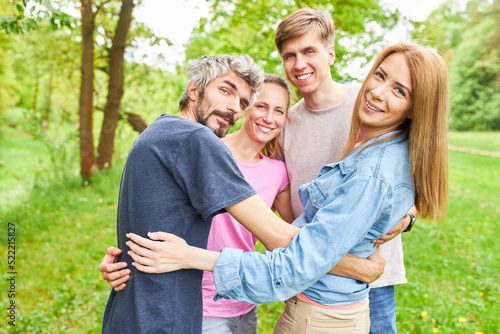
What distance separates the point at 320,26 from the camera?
2.66 meters

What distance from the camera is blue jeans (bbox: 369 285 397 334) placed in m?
2.41

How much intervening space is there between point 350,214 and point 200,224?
0.63 metres

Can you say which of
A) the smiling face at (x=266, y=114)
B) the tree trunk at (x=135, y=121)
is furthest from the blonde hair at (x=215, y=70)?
the tree trunk at (x=135, y=121)

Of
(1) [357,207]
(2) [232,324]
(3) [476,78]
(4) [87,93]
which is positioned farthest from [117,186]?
(3) [476,78]

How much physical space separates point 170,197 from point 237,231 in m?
0.79

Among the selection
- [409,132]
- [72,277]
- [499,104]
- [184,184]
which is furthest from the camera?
[499,104]

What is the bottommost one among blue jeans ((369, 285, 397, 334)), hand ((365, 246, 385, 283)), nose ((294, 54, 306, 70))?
blue jeans ((369, 285, 397, 334))

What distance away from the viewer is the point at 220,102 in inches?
77.7

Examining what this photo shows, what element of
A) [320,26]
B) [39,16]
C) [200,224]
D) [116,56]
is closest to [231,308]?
[200,224]

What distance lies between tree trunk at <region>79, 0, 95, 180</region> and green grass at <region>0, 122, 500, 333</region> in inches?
18.2

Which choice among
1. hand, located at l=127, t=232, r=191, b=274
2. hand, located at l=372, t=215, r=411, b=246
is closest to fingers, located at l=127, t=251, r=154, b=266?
hand, located at l=127, t=232, r=191, b=274

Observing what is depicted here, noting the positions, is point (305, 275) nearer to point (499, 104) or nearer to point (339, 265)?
point (339, 265)

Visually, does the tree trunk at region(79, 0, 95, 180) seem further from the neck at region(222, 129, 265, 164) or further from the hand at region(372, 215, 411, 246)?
the hand at region(372, 215, 411, 246)

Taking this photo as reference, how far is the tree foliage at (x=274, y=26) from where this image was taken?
7.04 meters
